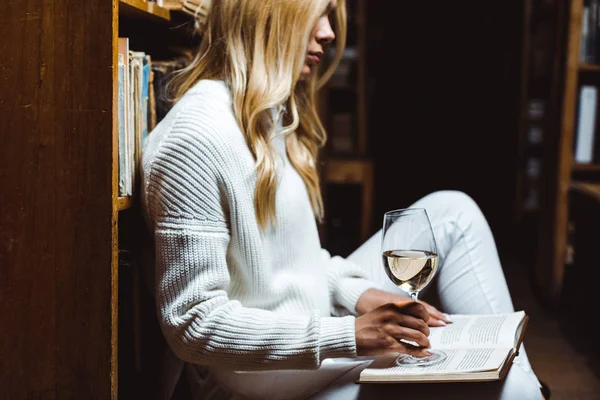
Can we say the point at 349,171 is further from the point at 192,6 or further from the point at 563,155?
the point at 192,6

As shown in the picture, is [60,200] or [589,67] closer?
[60,200]

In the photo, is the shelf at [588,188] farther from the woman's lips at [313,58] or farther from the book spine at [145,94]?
the book spine at [145,94]

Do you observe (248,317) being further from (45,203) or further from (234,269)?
(45,203)

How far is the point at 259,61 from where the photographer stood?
1.31 meters

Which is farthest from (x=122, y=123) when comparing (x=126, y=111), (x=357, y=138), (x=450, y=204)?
(x=357, y=138)

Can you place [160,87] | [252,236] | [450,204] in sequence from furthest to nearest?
[450,204]
[160,87]
[252,236]

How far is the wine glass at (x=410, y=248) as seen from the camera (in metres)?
1.17

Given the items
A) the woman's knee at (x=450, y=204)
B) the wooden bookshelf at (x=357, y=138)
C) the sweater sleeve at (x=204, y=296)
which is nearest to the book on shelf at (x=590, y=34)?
the wooden bookshelf at (x=357, y=138)

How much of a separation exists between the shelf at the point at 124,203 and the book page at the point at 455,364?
444 millimetres

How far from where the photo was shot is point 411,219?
1175 mm

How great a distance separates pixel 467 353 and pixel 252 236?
0.38 metres

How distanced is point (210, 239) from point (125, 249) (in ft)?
0.89

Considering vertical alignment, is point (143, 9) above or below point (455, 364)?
above

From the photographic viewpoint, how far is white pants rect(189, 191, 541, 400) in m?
1.26
